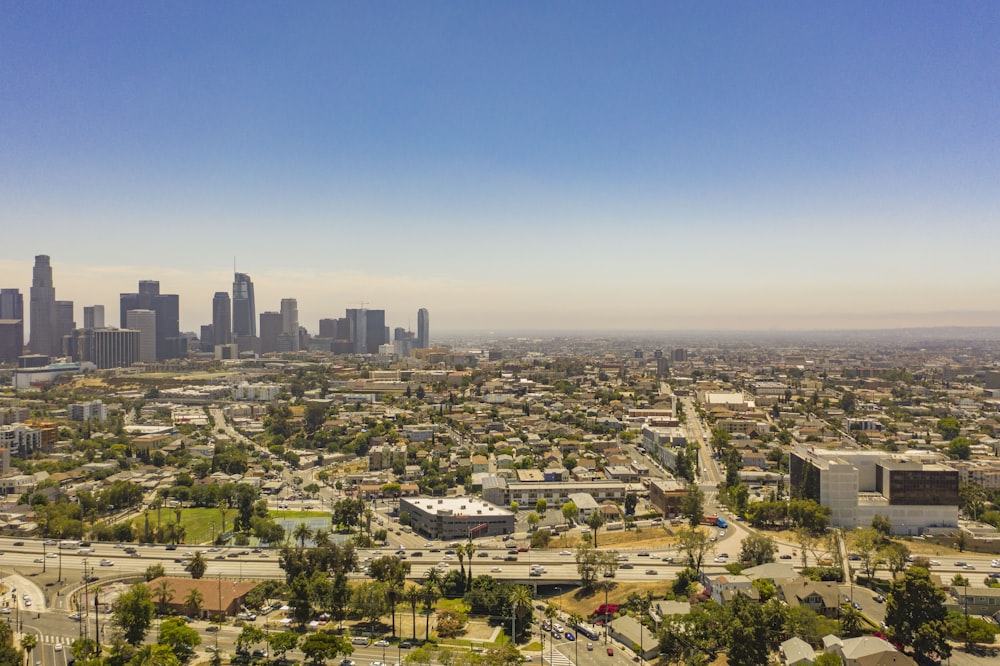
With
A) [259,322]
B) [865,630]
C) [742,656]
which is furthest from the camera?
[259,322]

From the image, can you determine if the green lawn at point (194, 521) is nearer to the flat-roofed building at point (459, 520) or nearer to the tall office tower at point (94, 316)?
the flat-roofed building at point (459, 520)

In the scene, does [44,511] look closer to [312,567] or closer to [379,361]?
[312,567]

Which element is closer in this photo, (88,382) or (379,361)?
(88,382)

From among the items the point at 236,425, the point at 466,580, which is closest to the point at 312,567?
the point at 466,580

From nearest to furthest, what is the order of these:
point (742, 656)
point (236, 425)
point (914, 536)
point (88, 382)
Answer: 1. point (742, 656)
2. point (914, 536)
3. point (236, 425)
4. point (88, 382)

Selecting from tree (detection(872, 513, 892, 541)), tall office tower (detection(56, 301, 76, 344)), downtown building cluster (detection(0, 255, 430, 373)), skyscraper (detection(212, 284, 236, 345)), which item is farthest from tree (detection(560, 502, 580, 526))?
skyscraper (detection(212, 284, 236, 345))

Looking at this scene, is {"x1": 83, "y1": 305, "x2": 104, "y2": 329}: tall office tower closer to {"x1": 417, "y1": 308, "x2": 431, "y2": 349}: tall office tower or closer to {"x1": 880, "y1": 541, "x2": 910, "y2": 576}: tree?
{"x1": 417, "y1": 308, "x2": 431, "y2": 349}: tall office tower

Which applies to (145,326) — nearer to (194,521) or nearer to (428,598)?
(194,521)
